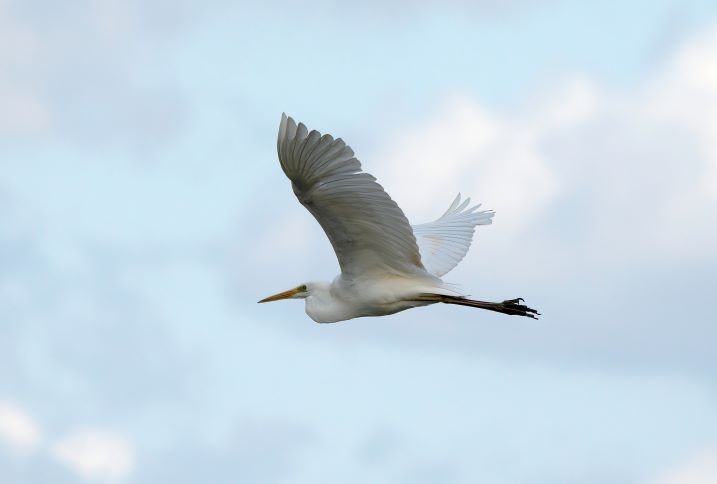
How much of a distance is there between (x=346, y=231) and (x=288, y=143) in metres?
2.39

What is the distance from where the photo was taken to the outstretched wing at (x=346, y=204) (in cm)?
1593

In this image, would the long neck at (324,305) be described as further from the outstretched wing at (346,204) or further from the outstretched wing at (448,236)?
the outstretched wing at (448,236)

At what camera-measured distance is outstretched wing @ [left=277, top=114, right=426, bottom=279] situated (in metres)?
15.9

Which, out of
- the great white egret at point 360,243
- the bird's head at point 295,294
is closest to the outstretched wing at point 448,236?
the great white egret at point 360,243

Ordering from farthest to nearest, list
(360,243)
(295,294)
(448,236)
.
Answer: (448,236), (295,294), (360,243)

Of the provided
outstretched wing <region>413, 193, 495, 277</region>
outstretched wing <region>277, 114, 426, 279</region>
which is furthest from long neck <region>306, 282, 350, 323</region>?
outstretched wing <region>413, 193, 495, 277</region>

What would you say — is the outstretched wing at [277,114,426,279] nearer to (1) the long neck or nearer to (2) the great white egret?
(2) the great white egret

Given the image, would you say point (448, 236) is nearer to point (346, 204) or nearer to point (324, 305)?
point (324, 305)

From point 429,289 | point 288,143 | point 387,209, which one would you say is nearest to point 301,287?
point 429,289

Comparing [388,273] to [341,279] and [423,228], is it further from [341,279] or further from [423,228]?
[423,228]

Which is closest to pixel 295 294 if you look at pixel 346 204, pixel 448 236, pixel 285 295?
pixel 285 295

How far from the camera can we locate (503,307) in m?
18.9

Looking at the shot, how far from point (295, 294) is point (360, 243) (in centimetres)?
301

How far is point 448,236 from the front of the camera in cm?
2231
